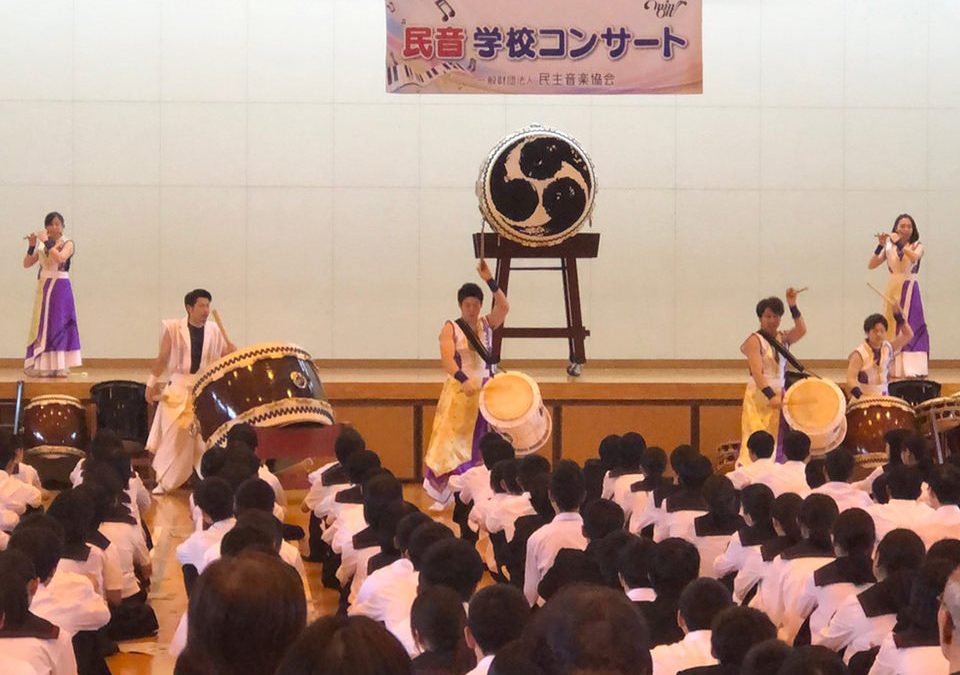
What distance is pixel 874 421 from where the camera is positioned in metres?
7.57

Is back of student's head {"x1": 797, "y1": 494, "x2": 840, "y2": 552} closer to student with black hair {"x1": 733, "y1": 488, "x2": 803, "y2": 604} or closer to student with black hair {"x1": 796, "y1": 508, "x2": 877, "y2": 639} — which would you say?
student with black hair {"x1": 733, "y1": 488, "x2": 803, "y2": 604}

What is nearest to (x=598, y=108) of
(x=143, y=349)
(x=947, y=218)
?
(x=947, y=218)

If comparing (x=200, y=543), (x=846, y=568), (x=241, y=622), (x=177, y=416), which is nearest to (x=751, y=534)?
(x=846, y=568)

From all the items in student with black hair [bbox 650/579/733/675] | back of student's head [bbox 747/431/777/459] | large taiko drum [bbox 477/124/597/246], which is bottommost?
student with black hair [bbox 650/579/733/675]

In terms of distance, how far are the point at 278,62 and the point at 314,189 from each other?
3.23 ft

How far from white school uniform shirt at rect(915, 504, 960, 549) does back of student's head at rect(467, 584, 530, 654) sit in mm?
2101

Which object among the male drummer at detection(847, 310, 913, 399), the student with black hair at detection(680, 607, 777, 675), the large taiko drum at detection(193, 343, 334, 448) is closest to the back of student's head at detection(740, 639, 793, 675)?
the student with black hair at detection(680, 607, 777, 675)

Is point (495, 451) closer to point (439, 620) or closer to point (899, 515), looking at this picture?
point (899, 515)

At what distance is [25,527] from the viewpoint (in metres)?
3.67

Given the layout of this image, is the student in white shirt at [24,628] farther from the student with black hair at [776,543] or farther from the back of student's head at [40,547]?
the student with black hair at [776,543]

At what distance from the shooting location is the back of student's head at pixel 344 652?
1541mm

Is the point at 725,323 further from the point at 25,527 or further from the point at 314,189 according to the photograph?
the point at 25,527

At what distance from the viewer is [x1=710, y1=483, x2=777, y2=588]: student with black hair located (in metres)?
4.29

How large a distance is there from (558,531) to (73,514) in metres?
1.42
